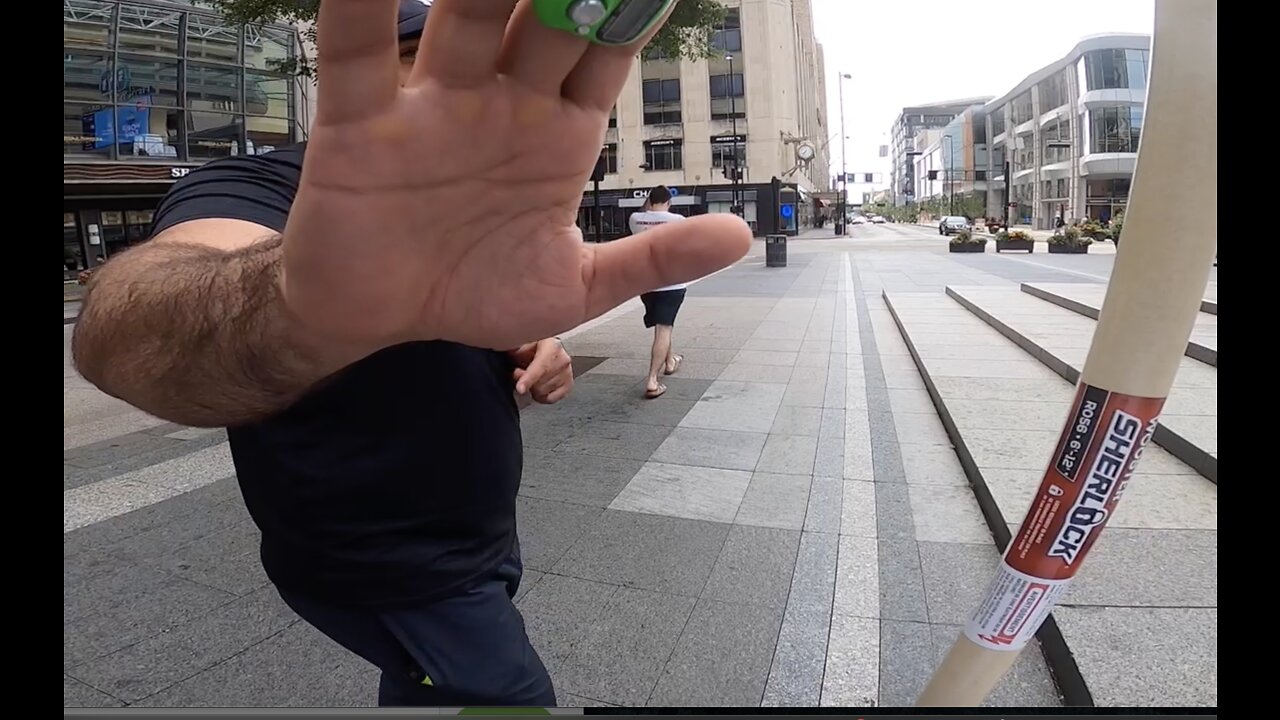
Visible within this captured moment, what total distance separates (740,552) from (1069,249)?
18339 millimetres

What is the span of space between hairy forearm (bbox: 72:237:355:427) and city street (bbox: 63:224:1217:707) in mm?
268

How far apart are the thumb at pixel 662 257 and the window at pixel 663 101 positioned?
5.85 ft

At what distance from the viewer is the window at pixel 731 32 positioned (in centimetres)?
468

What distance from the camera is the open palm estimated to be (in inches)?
23.1

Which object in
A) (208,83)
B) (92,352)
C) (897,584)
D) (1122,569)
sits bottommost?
(897,584)

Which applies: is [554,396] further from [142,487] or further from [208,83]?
[208,83]

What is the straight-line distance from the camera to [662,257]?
726 mm

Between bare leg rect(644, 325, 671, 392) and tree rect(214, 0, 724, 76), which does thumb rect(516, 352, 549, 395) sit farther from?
bare leg rect(644, 325, 671, 392)

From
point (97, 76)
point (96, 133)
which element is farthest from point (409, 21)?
point (97, 76)

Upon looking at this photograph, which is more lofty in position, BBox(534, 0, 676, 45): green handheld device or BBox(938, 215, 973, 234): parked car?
BBox(938, 215, 973, 234): parked car

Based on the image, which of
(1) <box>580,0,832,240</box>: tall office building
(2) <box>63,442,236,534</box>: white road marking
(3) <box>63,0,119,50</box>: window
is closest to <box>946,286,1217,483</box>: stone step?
(1) <box>580,0,832,240</box>: tall office building

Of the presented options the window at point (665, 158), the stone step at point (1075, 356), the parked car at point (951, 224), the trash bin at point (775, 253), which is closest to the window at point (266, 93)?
the window at point (665, 158)

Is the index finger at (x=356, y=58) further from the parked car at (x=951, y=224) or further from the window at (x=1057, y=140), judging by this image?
the parked car at (x=951, y=224)

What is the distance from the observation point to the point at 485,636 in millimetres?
1057
